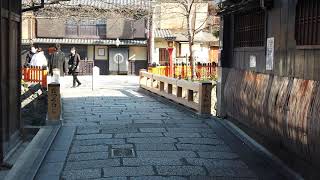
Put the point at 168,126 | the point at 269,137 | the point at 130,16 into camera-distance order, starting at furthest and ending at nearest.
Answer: the point at 130,16, the point at 168,126, the point at 269,137

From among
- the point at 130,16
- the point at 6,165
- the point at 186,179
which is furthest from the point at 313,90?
the point at 130,16

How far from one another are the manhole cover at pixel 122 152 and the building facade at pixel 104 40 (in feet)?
113

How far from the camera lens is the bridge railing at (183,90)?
13.2 m

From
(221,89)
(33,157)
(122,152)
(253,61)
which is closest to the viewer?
(33,157)

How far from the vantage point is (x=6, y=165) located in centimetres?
723

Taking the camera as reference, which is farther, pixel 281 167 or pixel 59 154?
pixel 59 154

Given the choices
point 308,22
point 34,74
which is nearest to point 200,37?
point 34,74

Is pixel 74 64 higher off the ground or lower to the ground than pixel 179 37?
lower

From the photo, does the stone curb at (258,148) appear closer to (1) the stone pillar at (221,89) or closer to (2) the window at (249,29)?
(1) the stone pillar at (221,89)

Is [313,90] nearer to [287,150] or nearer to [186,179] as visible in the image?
[287,150]

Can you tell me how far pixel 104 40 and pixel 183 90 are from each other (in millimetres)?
27397

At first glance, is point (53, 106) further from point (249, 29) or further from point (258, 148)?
point (258, 148)

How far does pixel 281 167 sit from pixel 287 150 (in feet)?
0.94

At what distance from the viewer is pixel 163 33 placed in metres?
43.6
